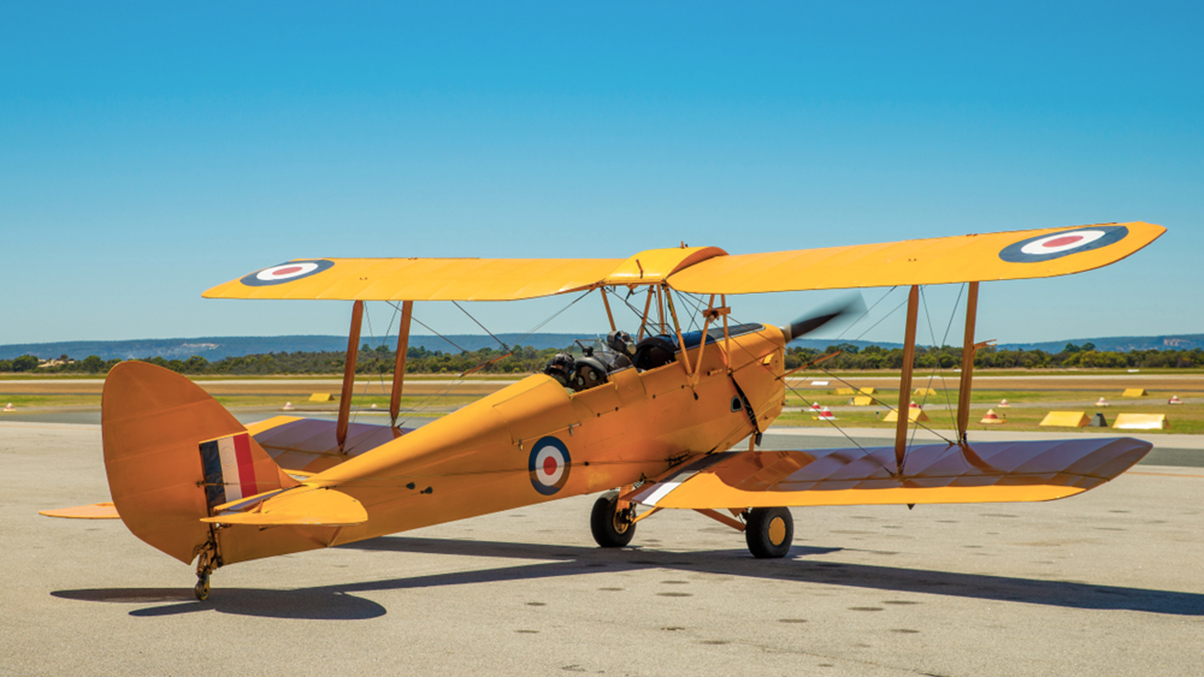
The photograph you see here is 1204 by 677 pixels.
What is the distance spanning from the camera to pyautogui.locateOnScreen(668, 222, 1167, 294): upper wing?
22.6 feet

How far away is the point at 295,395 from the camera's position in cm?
4853

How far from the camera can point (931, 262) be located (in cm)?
794

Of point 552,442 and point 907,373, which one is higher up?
point 907,373

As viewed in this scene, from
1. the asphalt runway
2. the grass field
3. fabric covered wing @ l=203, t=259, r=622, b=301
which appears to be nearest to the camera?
the asphalt runway

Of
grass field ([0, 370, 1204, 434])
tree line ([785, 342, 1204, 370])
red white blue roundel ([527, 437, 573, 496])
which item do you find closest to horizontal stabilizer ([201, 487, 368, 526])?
red white blue roundel ([527, 437, 573, 496])

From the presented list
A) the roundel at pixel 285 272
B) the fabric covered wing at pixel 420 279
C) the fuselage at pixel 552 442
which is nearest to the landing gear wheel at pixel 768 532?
the fuselage at pixel 552 442

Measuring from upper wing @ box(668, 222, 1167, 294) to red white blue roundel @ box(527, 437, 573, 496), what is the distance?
181 cm

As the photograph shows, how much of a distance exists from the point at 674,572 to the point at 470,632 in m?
2.84

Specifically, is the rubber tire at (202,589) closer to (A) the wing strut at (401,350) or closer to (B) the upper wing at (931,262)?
(A) the wing strut at (401,350)

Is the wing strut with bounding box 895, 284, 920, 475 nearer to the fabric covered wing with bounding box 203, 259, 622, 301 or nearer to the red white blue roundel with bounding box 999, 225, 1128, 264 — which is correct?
the red white blue roundel with bounding box 999, 225, 1128, 264

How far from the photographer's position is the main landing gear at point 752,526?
370 inches

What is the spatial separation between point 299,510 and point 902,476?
4938 millimetres

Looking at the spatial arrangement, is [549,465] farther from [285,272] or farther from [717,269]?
[285,272]

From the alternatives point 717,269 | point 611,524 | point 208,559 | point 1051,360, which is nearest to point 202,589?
point 208,559
